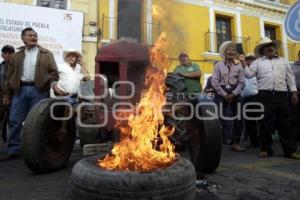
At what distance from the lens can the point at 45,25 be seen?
10969 mm

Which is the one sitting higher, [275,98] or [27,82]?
[27,82]

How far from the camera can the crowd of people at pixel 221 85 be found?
191 inches

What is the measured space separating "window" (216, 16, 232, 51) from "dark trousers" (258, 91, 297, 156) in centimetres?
1109

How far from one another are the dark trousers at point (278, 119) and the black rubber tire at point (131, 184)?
3.13 meters

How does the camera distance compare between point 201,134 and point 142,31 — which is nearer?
point 201,134

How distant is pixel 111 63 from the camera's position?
398cm

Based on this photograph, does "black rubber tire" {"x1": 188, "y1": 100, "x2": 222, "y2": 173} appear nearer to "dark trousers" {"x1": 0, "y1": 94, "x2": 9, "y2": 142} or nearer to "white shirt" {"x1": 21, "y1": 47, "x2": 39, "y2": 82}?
"white shirt" {"x1": 21, "y1": 47, "x2": 39, "y2": 82}

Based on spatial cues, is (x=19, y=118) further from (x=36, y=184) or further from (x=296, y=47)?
(x=296, y=47)

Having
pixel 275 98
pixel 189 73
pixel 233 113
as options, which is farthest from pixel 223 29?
pixel 275 98

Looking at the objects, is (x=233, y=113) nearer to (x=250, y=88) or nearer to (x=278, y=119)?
(x=278, y=119)

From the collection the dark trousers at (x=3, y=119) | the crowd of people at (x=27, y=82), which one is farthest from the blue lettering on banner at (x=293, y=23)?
the dark trousers at (x=3, y=119)

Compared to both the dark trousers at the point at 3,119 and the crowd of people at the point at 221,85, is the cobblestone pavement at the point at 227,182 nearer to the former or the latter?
the crowd of people at the point at 221,85

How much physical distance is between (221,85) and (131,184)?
4043mm

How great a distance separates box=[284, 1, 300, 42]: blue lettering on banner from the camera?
5031 mm
